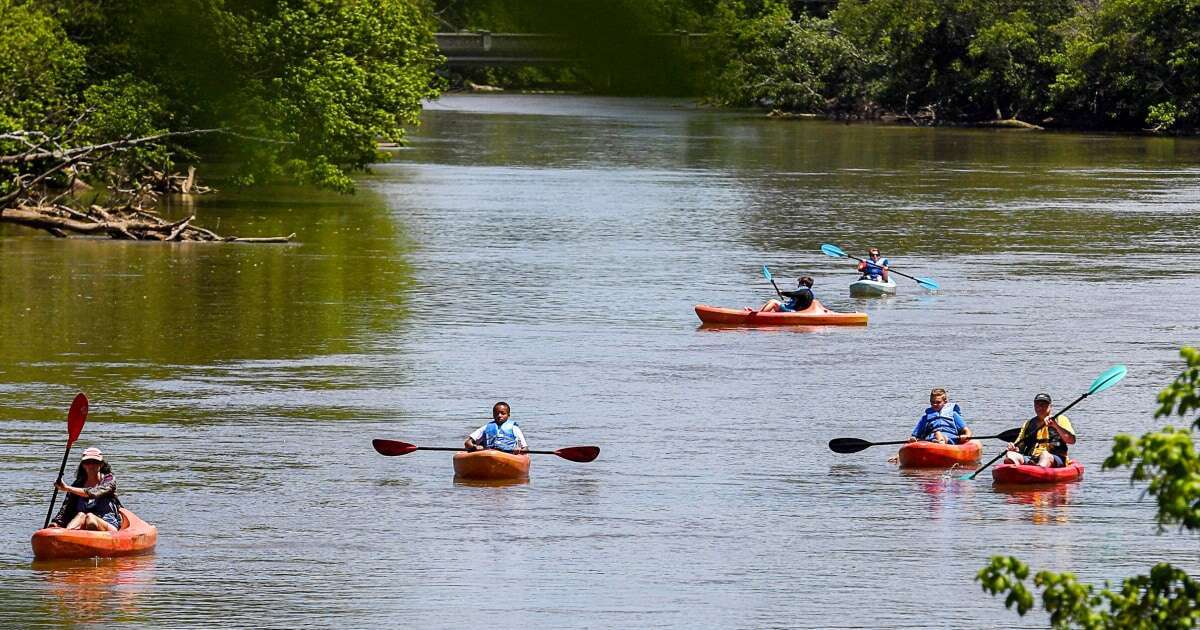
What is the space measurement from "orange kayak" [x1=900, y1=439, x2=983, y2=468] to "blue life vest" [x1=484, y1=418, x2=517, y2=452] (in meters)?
4.97

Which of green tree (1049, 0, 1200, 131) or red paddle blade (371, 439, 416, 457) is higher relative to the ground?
green tree (1049, 0, 1200, 131)

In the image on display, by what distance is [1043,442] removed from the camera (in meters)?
23.1

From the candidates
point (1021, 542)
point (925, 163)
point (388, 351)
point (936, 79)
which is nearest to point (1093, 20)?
point (936, 79)

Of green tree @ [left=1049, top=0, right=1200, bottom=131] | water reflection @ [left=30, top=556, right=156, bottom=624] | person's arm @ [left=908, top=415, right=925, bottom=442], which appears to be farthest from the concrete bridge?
green tree @ [left=1049, top=0, right=1200, bottom=131]

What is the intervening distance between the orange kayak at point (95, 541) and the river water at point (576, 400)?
163 mm

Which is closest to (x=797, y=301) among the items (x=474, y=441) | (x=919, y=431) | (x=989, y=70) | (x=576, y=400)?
(x=576, y=400)

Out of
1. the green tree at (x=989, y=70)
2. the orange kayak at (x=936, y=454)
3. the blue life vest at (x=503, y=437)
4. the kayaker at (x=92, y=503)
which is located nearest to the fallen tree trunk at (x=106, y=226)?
the green tree at (x=989, y=70)

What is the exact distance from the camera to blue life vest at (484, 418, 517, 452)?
915 inches

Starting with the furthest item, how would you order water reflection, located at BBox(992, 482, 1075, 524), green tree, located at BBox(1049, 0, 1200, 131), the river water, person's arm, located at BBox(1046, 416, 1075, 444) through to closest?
green tree, located at BBox(1049, 0, 1200, 131) → person's arm, located at BBox(1046, 416, 1075, 444) → water reflection, located at BBox(992, 482, 1075, 524) → the river water

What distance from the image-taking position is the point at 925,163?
266 ft

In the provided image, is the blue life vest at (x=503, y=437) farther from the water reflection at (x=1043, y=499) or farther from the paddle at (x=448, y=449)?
the water reflection at (x=1043, y=499)

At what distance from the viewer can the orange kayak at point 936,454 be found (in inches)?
949

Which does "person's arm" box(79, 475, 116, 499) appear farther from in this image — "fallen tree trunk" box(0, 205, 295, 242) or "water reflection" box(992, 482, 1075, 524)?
"fallen tree trunk" box(0, 205, 295, 242)

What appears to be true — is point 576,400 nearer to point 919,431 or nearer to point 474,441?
point 474,441
